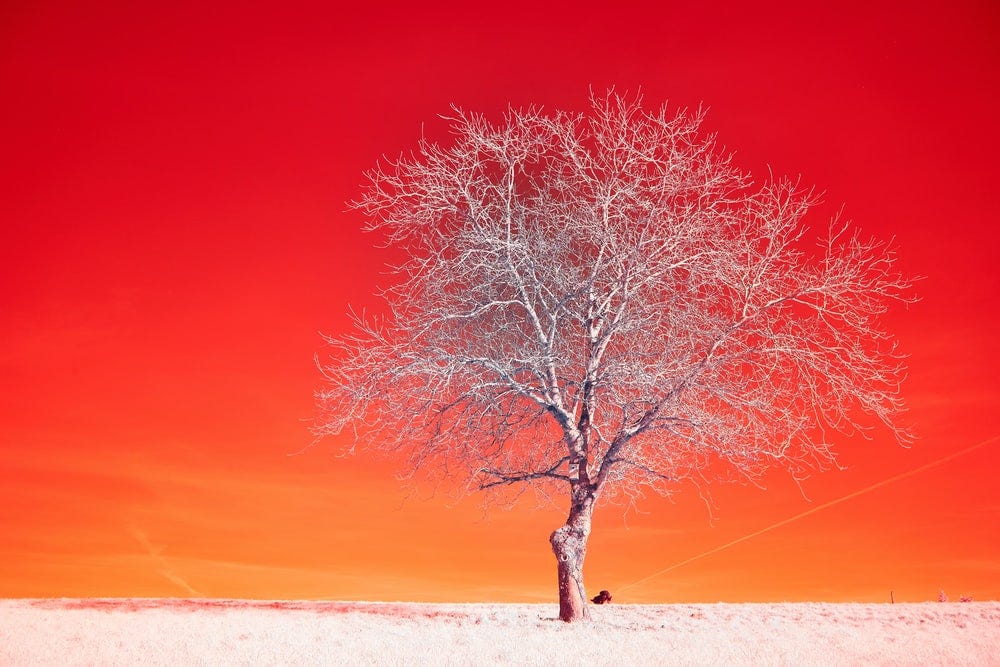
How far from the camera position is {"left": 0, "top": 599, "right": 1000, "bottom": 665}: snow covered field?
41.3ft

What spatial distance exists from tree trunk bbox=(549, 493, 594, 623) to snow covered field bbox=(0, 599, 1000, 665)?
1.43ft

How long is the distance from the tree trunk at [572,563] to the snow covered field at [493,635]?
43cm

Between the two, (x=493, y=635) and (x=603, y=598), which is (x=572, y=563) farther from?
(x=603, y=598)

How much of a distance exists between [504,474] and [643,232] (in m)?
5.40

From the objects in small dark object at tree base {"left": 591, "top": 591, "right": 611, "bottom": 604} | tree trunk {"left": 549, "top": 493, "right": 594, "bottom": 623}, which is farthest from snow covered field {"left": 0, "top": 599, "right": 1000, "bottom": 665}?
small dark object at tree base {"left": 591, "top": 591, "right": 611, "bottom": 604}

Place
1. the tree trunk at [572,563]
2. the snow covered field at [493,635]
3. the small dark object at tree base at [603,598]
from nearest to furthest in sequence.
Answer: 1. the snow covered field at [493,635]
2. the tree trunk at [572,563]
3. the small dark object at tree base at [603,598]

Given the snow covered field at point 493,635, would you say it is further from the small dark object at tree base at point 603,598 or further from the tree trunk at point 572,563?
the small dark object at tree base at point 603,598

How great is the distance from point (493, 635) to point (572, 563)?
2312 mm

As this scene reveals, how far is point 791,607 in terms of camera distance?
19.0 m

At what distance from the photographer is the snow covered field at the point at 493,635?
495 inches

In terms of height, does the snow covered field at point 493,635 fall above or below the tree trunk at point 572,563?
below

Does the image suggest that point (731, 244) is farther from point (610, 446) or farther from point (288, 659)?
point (288, 659)

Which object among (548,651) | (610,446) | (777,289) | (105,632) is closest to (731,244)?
(777,289)

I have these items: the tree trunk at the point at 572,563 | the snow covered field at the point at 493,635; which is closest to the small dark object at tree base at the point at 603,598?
the snow covered field at the point at 493,635
